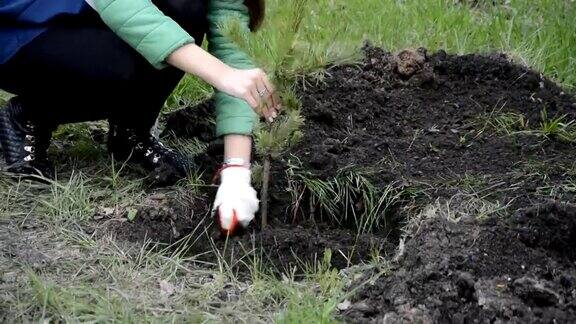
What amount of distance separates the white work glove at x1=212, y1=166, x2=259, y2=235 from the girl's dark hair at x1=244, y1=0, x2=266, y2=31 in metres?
0.48

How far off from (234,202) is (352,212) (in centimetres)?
44

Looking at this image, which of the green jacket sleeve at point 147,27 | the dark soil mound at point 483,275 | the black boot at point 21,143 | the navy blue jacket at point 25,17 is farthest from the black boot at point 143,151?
the dark soil mound at point 483,275

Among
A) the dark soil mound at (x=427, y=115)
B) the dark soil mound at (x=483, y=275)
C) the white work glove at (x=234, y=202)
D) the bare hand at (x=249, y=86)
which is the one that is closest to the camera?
the dark soil mound at (x=483, y=275)

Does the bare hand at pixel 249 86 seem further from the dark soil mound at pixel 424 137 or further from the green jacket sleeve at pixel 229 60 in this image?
the dark soil mound at pixel 424 137

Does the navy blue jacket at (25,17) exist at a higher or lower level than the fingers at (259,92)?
higher

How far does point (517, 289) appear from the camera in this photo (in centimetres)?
213

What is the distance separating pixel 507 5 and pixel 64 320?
310 cm

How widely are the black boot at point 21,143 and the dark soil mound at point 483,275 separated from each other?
51.6 inches

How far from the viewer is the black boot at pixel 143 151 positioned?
308 cm

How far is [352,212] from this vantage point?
113 inches

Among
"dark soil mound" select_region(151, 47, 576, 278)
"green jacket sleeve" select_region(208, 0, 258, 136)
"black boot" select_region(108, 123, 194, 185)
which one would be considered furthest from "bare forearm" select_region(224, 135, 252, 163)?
"black boot" select_region(108, 123, 194, 185)

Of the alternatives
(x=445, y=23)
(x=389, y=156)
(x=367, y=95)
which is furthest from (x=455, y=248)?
(x=445, y=23)

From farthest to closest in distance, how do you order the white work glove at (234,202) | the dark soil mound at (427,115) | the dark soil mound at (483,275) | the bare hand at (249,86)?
the dark soil mound at (427,115) → the white work glove at (234,202) → the bare hand at (249,86) → the dark soil mound at (483,275)

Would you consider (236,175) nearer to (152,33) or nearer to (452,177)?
(152,33)
